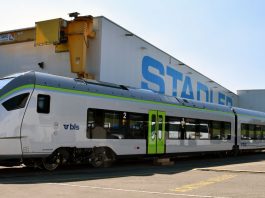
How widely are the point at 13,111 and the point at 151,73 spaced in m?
17.5

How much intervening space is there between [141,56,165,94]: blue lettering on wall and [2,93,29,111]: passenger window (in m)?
15.8

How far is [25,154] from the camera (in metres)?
13.6

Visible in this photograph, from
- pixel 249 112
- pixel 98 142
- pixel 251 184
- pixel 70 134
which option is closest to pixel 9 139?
pixel 70 134

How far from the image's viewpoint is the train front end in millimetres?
13508

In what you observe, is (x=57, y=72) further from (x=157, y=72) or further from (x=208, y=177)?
(x=208, y=177)

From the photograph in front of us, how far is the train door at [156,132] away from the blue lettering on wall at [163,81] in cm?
939

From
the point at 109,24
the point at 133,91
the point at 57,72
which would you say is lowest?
the point at 133,91

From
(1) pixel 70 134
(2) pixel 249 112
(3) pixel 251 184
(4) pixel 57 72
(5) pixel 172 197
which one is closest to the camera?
(5) pixel 172 197

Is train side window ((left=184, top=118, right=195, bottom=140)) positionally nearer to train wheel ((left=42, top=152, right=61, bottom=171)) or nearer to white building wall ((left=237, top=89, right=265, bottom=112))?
train wheel ((left=42, top=152, right=61, bottom=171))

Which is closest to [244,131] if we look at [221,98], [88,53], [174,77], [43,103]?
[174,77]

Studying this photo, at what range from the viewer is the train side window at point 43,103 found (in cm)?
1410

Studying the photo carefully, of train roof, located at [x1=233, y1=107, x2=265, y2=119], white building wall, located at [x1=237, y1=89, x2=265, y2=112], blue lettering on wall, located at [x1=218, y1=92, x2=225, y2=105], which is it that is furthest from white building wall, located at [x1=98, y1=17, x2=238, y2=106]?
white building wall, located at [x1=237, y1=89, x2=265, y2=112]

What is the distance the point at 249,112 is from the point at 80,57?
512 inches

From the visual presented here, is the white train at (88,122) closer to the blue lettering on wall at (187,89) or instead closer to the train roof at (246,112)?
the train roof at (246,112)
